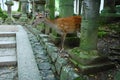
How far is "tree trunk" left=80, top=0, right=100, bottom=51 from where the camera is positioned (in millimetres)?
3292

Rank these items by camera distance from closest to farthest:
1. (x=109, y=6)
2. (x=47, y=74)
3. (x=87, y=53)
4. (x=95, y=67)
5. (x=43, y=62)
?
(x=95, y=67) → (x=87, y=53) → (x=47, y=74) → (x=43, y=62) → (x=109, y=6)

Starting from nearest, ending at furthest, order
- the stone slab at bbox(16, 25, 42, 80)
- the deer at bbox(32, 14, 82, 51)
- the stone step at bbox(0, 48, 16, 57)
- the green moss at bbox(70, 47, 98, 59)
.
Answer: the green moss at bbox(70, 47, 98, 59) < the stone slab at bbox(16, 25, 42, 80) < the deer at bbox(32, 14, 82, 51) < the stone step at bbox(0, 48, 16, 57)

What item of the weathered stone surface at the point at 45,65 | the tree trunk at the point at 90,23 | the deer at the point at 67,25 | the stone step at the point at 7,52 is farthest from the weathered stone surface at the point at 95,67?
the stone step at the point at 7,52

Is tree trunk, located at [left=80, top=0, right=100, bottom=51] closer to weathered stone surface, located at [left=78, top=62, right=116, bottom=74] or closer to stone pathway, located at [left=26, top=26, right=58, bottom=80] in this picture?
weathered stone surface, located at [left=78, top=62, right=116, bottom=74]

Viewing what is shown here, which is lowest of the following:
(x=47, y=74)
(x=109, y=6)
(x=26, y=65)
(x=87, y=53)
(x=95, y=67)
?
(x=47, y=74)

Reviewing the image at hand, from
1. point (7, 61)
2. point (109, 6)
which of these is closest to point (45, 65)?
point (7, 61)

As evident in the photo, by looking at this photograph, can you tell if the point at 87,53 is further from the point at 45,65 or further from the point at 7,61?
the point at 7,61

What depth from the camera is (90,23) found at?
10.8 ft

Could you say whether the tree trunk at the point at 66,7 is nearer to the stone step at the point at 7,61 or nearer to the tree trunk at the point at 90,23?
the tree trunk at the point at 90,23

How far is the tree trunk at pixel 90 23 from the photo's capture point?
3292 mm

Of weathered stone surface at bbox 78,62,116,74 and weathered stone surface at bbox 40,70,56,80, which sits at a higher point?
weathered stone surface at bbox 78,62,116,74

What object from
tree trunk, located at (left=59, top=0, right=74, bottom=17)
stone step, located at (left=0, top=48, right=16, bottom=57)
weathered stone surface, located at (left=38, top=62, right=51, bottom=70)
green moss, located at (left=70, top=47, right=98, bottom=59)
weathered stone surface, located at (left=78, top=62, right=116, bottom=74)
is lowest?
weathered stone surface, located at (left=38, top=62, right=51, bottom=70)

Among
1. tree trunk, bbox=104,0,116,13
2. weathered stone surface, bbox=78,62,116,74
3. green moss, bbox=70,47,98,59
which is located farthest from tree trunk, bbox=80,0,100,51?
tree trunk, bbox=104,0,116,13

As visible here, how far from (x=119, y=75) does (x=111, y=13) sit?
5.68 meters
